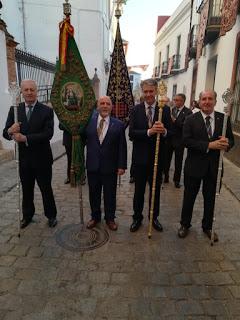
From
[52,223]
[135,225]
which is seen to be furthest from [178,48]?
[52,223]

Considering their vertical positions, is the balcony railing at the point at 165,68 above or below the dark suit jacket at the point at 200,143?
above

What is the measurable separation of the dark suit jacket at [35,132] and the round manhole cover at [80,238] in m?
0.96

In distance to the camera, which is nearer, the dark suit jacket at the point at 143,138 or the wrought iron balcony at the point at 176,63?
the dark suit jacket at the point at 143,138

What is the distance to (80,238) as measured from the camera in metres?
3.50

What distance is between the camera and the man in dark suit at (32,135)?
10.8 feet

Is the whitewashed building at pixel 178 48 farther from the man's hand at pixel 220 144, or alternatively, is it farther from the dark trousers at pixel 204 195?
the man's hand at pixel 220 144

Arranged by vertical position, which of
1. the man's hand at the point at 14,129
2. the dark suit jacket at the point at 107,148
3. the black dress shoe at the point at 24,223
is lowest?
the black dress shoe at the point at 24,223

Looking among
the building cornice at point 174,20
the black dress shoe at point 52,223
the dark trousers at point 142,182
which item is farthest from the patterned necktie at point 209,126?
the building cornice at point 174,20

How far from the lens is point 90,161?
351cm

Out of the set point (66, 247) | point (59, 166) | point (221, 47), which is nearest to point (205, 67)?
point (221, 47)

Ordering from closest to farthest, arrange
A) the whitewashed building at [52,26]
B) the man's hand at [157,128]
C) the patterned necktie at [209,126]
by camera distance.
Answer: the man's hand at [157,128] < the patterned necktie at [209,126] < the whitewashed building at [52,26]

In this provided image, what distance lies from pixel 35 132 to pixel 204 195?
7.55 feet

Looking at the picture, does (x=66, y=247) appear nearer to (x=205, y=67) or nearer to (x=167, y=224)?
(x=167, y=224)

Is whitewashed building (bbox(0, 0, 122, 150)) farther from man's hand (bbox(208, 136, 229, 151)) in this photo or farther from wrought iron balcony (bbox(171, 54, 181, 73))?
man's hand (bbox(208, 136, 229, 151))
